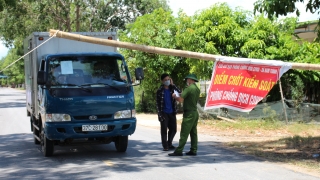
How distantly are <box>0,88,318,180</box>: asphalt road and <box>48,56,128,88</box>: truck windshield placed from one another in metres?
1.69

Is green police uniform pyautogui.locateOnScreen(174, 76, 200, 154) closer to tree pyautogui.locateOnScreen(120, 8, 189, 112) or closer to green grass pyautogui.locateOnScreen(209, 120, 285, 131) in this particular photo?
green grass pyautogui.locateOnScreen(209, 120, 285, 131)

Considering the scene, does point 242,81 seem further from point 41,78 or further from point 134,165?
point 41,78

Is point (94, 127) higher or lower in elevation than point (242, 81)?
lower

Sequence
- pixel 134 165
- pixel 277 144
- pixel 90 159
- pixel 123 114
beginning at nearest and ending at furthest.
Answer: pixel 134 165
pixel 123 114
pixel 90 159
pixel 277 144

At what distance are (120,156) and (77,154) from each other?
1.17 m

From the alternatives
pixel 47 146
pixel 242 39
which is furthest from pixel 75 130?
pixel 242 39

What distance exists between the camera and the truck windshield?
10.2 meters

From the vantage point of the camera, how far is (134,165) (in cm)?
946

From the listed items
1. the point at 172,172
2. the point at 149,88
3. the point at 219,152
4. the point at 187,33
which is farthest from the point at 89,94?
the point at 149,88

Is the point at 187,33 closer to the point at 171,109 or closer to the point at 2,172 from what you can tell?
the point at 171,109

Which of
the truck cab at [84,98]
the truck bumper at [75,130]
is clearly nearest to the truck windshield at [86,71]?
the truck cab at [84,98]

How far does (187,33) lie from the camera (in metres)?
21.3

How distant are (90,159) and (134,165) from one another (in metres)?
1.35

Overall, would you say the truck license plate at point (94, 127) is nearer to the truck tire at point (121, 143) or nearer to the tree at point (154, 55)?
the truck tire at point (121, 143)
